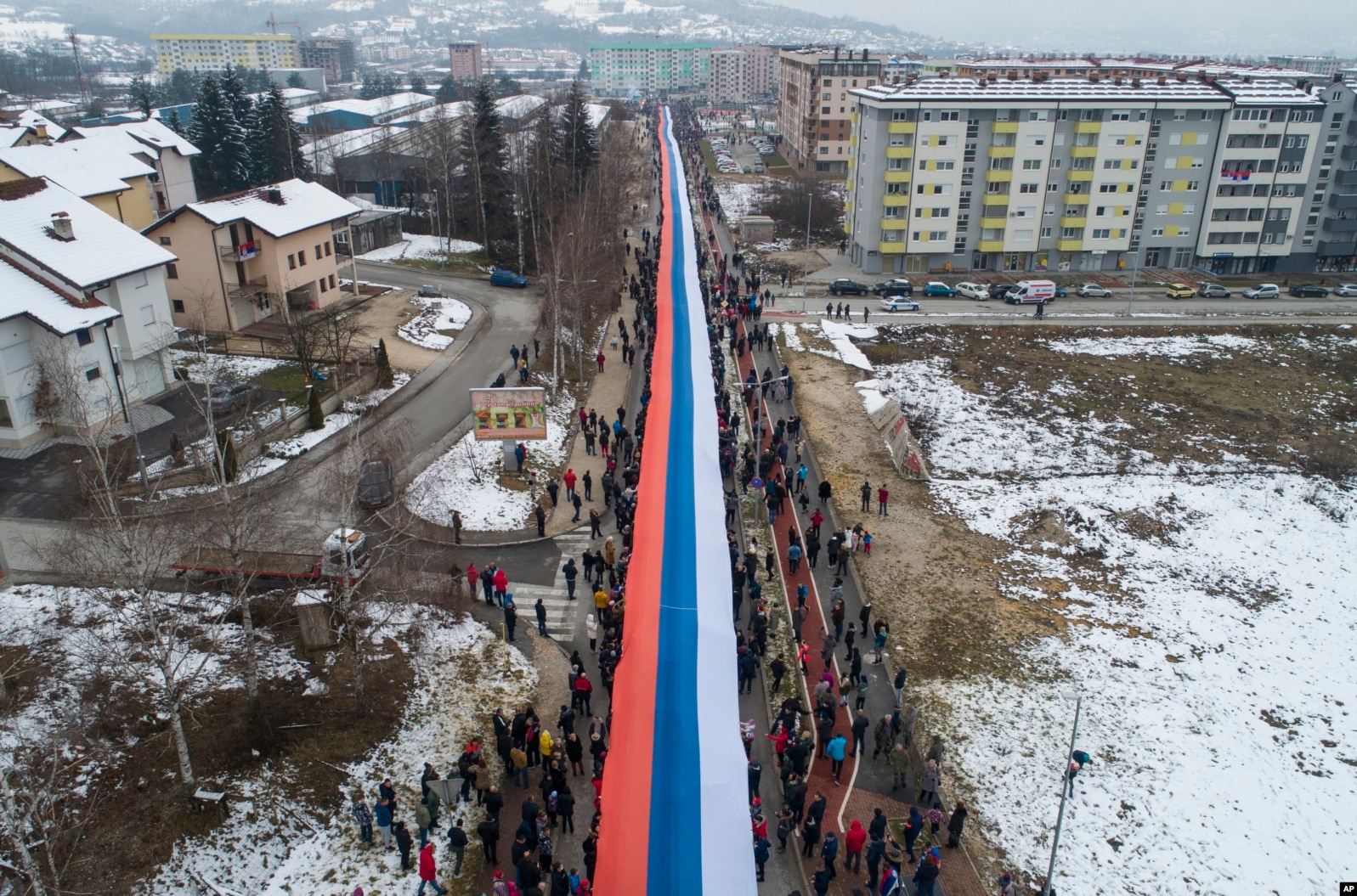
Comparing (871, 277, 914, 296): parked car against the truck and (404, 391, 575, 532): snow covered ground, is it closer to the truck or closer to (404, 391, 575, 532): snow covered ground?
(404, 391, 575, 532): snow covered ground

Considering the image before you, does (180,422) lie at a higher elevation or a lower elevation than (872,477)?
higher

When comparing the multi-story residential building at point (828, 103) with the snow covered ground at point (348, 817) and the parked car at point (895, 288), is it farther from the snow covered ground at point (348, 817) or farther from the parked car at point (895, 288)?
the snow covered ground at point (348, 817)

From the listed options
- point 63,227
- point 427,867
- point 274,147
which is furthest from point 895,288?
point 427,867

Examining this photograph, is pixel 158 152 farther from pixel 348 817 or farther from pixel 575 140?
pixel 348 817

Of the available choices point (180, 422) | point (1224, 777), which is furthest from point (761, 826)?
point (180, 422)

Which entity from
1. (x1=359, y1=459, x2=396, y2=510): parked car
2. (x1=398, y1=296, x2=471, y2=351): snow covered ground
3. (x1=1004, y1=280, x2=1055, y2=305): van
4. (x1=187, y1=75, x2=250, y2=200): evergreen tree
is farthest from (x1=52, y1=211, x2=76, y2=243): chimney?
(x1=1004, y1=280, x2=1055, y2=305): van

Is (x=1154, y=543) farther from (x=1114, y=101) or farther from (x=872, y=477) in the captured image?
(x=1114, y=101)

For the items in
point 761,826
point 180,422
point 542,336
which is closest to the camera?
point 761,826
